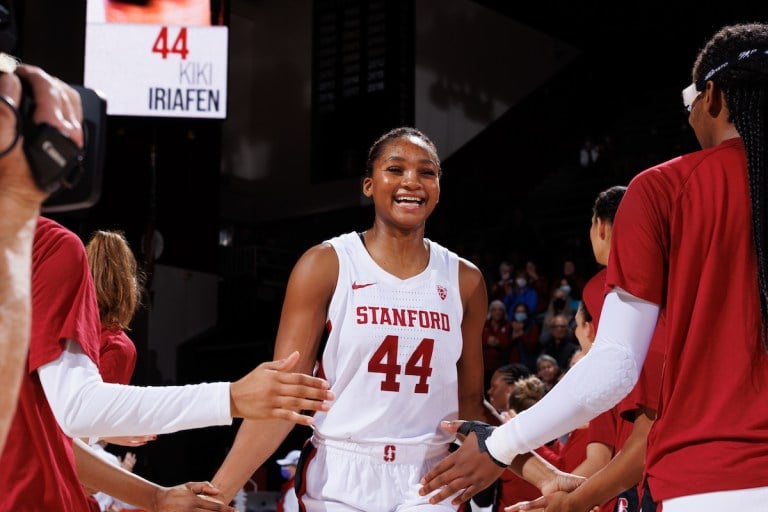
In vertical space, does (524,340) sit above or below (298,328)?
below

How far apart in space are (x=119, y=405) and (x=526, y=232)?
13352 millimetres

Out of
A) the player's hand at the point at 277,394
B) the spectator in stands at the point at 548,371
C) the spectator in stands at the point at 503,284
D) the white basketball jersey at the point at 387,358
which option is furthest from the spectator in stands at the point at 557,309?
the player's hand at the point at 277,394

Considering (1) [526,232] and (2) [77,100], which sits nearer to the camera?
(2) [77,100]

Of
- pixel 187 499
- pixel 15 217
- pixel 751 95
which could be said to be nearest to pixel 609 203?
pixel 751 95

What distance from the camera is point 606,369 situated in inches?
91.8

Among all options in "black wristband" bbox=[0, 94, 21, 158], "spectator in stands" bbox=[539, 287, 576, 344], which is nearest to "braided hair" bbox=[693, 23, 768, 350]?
"black wristband" bbox=[0, 94, 21, 158]

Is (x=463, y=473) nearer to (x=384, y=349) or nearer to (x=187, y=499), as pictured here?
(x=384, y=349)

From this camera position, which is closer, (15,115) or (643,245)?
(15,115)

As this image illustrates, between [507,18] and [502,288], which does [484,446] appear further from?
[507,18]

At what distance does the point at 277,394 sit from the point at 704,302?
0.87 metres

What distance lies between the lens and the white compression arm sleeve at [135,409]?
2164 mm

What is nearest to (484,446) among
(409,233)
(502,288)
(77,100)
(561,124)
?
(409,233)

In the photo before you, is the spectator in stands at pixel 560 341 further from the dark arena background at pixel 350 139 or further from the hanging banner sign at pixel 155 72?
the hanging banner sign at pixel 155 72

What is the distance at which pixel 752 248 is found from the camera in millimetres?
2184
